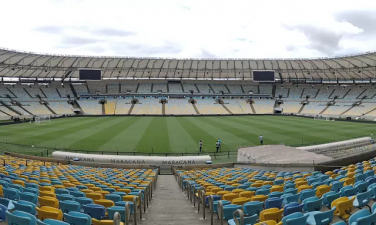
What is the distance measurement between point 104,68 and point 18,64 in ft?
69.8

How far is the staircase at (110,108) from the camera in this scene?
75.8 metres

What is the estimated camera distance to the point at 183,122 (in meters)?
54.4

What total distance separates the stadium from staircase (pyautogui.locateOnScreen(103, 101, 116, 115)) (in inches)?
23.2

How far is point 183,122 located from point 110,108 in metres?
31.4

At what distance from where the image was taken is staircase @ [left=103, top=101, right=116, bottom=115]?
7575 cm

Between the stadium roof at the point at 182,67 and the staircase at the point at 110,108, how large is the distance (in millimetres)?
9565

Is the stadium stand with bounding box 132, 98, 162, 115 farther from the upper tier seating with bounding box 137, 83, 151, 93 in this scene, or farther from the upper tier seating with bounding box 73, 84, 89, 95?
the upper tier seating with bounding box 73, 84, 89, 95

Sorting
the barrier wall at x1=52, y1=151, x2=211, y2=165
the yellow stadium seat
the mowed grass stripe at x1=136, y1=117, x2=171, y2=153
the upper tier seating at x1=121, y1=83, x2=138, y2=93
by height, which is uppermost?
the upper tier seating at x1=121, y1=83, x2=138, y2=93

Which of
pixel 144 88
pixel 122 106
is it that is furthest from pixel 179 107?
pixel 144 88

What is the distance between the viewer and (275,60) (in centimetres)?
7688

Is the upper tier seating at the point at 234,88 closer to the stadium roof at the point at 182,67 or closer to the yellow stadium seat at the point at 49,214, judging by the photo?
the stadium roof at the point at 182,67

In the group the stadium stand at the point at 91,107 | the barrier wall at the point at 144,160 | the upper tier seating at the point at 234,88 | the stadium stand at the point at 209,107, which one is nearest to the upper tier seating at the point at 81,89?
the stadium stand at the point at 91,107

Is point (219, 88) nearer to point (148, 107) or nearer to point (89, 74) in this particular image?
point (148, 107)

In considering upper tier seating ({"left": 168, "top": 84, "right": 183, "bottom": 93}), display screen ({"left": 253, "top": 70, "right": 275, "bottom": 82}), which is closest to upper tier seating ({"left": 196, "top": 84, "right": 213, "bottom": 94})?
upper tier seating ({"left": 168, "top": 84, "right": 183, "bottom": 93})
